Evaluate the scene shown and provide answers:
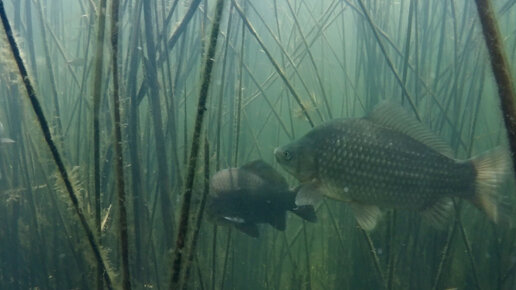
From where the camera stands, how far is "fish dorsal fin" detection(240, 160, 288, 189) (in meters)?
3.65

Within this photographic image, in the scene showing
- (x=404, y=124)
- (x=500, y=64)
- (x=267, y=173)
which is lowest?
(x=267, y=173)

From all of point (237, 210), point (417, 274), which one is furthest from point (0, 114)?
point (417, 274)

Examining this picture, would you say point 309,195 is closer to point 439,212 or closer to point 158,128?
point 439,212

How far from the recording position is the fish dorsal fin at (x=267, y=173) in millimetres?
3646

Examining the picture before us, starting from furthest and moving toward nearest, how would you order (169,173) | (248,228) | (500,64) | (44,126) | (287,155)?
(169,173), (248,228), (287,155), (44,126), (500,64)

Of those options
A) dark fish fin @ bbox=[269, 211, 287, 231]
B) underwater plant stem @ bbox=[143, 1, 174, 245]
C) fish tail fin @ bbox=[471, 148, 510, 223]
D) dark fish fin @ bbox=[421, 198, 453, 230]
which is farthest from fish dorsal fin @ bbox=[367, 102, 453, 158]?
→ underwater plant stem @ bbox=[143, 1, 174, 245]

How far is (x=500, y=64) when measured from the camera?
1.12 m

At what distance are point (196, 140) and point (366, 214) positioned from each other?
5.78 ft

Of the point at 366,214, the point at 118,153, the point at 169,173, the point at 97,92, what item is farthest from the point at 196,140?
the point at 169,173

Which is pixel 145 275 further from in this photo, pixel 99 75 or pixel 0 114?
pixel 0 114

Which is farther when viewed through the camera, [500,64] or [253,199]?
[253,199]

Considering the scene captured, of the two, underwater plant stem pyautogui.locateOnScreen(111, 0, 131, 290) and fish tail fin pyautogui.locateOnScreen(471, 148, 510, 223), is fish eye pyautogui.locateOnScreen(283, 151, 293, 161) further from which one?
underwater plant stem pyautogui.locateOnScreen(111, 0, 131, 290)

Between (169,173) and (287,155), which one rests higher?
(287,155)

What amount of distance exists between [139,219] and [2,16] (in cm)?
212
